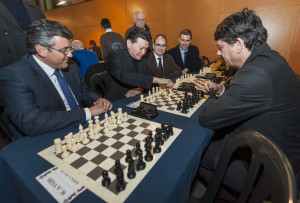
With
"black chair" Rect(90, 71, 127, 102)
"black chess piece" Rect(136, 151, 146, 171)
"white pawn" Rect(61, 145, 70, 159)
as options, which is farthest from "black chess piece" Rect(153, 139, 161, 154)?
"black chair" Rect(90, 71, 127, 102)

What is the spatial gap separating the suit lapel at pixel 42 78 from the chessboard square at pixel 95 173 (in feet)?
3.16

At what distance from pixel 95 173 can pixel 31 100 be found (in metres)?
0.92

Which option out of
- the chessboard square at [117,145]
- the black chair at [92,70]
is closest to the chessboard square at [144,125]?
the chessboard square at [117,145]

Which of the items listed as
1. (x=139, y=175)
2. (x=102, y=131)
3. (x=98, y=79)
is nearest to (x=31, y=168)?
(x=102, y=131)

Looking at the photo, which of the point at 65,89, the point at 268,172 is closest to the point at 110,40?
the point at 65,89

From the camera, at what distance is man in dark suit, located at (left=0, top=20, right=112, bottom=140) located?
1.27 metres

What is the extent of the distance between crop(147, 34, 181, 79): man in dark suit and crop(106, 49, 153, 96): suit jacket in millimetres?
893

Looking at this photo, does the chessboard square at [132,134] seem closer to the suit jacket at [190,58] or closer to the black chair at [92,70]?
the black chair at [92,70]

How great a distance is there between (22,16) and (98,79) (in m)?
1.19

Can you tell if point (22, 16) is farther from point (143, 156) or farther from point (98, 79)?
point (143, 156)

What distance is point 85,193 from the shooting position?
2.52 ft

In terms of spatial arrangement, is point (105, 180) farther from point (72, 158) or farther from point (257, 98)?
point (257, 98)

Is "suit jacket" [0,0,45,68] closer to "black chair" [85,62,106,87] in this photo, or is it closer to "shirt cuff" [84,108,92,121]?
"black chair" [85,62,106,87]

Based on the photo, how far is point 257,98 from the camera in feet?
3.70
